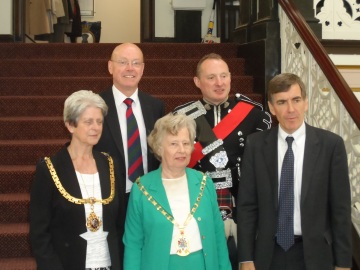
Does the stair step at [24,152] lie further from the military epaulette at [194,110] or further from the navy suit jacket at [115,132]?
the military epaulette at [194,110]

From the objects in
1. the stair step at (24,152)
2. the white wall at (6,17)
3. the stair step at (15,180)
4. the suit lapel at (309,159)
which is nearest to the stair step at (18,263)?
the stair step at (15,180)

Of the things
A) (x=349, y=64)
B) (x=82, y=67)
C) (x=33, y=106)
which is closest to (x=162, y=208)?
(x=33, y=106)

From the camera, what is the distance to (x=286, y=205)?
7.45 feet

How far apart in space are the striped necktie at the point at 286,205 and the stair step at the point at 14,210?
2.09m

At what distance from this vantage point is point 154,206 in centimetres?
224

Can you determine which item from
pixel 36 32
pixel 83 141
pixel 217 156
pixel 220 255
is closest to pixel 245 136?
pixel 217 156

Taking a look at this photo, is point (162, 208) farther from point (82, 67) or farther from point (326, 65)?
point (82, 67)

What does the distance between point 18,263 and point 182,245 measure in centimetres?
160

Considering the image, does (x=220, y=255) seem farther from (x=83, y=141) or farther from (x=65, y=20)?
(x=65, y=20)

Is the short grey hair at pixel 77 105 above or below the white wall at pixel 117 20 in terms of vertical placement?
below

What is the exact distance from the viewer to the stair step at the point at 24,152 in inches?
168

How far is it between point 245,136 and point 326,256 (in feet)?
2.34

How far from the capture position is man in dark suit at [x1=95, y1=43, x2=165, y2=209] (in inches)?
106

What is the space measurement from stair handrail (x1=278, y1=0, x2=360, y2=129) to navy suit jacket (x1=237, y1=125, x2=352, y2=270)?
84cm
